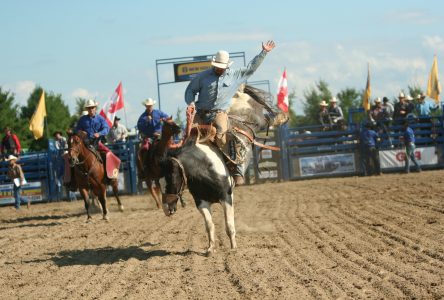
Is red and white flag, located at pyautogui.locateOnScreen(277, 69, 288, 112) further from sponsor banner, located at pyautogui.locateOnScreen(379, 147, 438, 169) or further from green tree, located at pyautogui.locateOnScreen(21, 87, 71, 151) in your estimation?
green tree, located at pyautogui.locateOnScreen(21, 87, 71, 151)

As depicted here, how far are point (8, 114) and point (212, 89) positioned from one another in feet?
164

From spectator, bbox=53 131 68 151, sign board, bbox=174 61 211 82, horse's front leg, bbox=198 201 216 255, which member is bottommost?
horse's front leg, bbox=198 201 216 255

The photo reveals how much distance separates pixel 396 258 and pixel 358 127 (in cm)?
1656

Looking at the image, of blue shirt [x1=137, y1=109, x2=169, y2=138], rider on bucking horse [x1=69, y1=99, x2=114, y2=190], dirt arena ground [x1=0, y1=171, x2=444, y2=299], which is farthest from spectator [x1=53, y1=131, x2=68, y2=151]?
rider on bucking horse [x1=69, y1=99, x2=114, y2=190]

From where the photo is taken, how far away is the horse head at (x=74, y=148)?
1436 cm

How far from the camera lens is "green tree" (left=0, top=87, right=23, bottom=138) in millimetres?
55875

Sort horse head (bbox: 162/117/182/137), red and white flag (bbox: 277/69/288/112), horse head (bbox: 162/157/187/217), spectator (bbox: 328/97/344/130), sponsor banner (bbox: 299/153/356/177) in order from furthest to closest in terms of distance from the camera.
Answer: red and white flag (bbox: 277/69/288/112) → spectator (bbox: 328/97/344/130) → sponsor banner (bbox: 299/153/356/177) → horse head (bbox: 162/117/182/137) → horse head (bbox: 162/157/187/217)

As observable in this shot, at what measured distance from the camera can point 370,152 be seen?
23.3 m

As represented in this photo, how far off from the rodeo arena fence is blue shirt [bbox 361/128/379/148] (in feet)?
1.05

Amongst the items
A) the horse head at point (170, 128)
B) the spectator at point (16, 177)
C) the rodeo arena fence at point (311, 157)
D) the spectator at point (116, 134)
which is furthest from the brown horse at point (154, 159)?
the spectator at point (116, 134)

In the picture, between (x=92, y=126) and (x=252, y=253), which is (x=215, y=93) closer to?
(x=252, y=253)

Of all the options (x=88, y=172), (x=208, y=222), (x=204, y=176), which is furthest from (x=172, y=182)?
(x=88, y=172)

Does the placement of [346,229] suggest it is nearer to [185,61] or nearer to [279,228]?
[279,228]

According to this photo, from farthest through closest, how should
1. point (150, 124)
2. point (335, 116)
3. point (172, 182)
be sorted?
1. point (335, 116)
2. point (150, 124)
3. point (172, 182)
